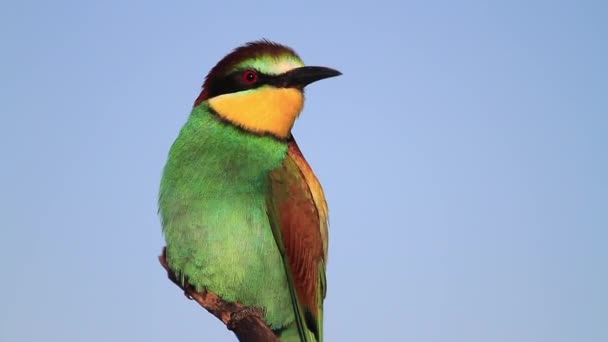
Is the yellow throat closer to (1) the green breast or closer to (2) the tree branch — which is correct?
(1) the green breast

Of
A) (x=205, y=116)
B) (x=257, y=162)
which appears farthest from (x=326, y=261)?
(x=205, y=116)

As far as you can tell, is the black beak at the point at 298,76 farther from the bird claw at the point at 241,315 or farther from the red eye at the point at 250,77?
the bird claw at the point at 241,315

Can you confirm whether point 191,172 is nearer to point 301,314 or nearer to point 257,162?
point 257,162

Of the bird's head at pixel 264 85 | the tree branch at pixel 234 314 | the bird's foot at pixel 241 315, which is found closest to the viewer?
the tree branch at pixel 234 314

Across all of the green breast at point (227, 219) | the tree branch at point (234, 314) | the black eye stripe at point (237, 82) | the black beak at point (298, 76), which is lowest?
the tree branch at point (234, 314)

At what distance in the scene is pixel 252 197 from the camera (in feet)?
10.5

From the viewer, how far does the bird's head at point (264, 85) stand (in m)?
3.36

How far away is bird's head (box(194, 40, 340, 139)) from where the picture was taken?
11.0 feet

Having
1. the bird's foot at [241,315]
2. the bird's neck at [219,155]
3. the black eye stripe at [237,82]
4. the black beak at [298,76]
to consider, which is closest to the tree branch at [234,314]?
the bird's foot at [241,315]

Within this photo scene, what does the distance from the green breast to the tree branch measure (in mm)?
39

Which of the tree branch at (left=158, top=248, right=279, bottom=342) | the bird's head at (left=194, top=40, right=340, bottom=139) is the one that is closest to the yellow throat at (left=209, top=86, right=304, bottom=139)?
the bird's head at (left=194, top=40, right=340, bottom=139)

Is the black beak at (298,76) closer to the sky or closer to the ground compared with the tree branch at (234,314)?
closer to the sky

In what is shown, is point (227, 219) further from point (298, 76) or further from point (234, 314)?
point (298, 76)

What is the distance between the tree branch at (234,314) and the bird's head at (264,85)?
79cm
